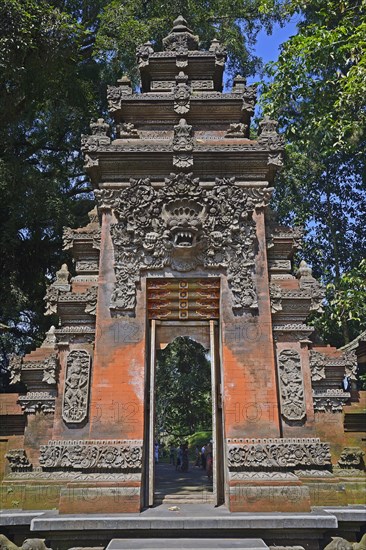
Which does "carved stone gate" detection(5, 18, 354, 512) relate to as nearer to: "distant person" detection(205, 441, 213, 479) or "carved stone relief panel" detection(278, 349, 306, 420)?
"carved stone relief panel" detection(278, 349, 306, 420)

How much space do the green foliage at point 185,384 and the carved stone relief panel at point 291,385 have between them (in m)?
14.2

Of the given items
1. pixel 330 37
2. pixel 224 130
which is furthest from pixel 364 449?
pixel 330 37

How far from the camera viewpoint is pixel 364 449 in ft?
28.4

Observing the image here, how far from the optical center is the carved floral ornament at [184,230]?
8.90 metres

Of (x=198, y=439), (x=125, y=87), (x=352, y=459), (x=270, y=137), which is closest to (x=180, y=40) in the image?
(x=125, y=87)

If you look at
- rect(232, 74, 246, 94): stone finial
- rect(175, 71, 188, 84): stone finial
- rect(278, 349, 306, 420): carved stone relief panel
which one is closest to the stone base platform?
rect(278, 349, 306, 420): carved stone relief panel

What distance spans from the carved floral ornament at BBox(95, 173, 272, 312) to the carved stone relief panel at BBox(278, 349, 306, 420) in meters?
1.35

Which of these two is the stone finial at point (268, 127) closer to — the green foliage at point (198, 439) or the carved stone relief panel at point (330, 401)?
the carved stone relief panel at point (330, 401)

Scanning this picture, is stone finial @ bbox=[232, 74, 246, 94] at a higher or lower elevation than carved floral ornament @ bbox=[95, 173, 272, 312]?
higher

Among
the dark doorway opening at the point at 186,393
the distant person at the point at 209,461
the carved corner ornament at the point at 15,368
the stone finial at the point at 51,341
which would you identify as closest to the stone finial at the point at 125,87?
the stone finial at the point at 51,341

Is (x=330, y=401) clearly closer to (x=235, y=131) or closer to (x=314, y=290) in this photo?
(x=314, y=290)

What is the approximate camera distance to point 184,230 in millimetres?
8906

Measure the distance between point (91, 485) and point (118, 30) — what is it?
14.7 metres

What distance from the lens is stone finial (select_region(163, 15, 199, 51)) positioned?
12.2 meters
